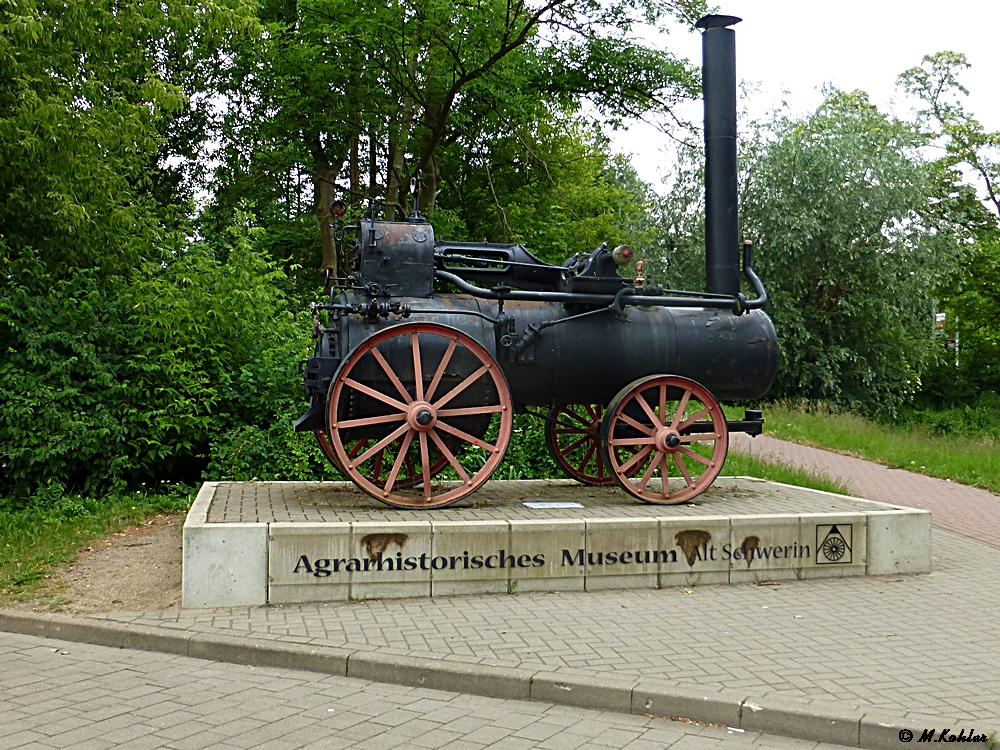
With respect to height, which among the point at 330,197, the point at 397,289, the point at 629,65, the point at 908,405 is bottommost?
the point at 908,405

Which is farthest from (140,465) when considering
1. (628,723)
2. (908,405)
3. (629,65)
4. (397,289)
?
(908,405)

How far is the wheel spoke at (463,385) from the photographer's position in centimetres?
831

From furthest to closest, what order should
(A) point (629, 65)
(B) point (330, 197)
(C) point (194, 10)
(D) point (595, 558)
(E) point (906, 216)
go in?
(E) point (906, 216)
(B) point (330, 197)
(A) point (629, 65)
(C) point (194, 10)
(D) point (595, 558)

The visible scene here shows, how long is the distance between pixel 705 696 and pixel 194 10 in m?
10.8

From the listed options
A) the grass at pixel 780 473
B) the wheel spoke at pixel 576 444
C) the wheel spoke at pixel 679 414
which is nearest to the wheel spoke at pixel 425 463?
the wheel spoke at pixel 679 414

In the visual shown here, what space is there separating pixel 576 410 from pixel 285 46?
37.0 feet

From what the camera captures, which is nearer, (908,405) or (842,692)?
(842,692)

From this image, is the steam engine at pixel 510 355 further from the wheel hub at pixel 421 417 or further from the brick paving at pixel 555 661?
the brick paving at pixel 555 661

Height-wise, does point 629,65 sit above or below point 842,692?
above

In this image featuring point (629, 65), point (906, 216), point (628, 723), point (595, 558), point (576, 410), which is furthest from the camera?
point (906, 216)

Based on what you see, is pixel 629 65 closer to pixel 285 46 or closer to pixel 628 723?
pixel 285 46

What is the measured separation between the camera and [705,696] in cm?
509

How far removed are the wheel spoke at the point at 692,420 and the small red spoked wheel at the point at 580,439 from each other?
135 centimetres

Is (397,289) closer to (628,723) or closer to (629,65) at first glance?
(628,723)
